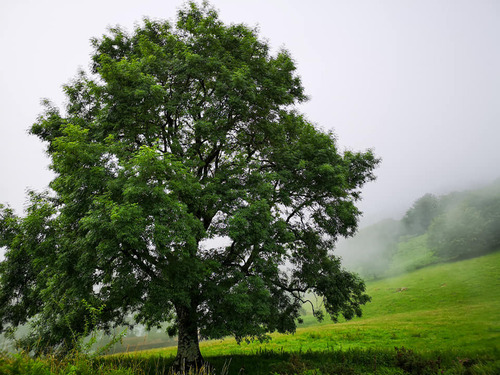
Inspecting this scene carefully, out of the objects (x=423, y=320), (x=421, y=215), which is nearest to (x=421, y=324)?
(x=423, y=320)

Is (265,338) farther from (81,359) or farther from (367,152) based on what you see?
(367,152)

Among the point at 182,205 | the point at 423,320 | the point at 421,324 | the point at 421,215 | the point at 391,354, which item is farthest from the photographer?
the point at 421,215

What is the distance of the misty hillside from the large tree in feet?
122

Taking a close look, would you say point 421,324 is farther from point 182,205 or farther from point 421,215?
point 421,215

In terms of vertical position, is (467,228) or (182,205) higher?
(182,205)

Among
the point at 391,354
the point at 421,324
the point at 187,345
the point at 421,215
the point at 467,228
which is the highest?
the point at 421,215

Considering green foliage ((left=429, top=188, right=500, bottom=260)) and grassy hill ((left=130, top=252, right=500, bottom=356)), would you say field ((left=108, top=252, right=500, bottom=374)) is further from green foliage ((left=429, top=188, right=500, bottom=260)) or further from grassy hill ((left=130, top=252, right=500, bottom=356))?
green foliage ((left=429, top=188, right=500, bottom=260))

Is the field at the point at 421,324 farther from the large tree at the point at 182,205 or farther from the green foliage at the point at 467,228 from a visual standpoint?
the green foliage at the point at 467,228

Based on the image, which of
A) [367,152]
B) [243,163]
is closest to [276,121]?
[243,163]

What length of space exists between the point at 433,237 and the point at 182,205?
263ft

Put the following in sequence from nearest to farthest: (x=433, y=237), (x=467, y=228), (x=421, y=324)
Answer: (x=421, y=324) → (x=467, y=228) → (x=433, y=237)

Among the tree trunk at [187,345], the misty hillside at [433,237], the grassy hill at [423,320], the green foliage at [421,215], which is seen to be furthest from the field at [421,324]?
the green foliage at [421,215]

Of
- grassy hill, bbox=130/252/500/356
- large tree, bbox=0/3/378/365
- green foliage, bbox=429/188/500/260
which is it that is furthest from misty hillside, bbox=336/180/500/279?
large tree, bbox=0/3/378/365

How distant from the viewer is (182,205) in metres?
10.2
